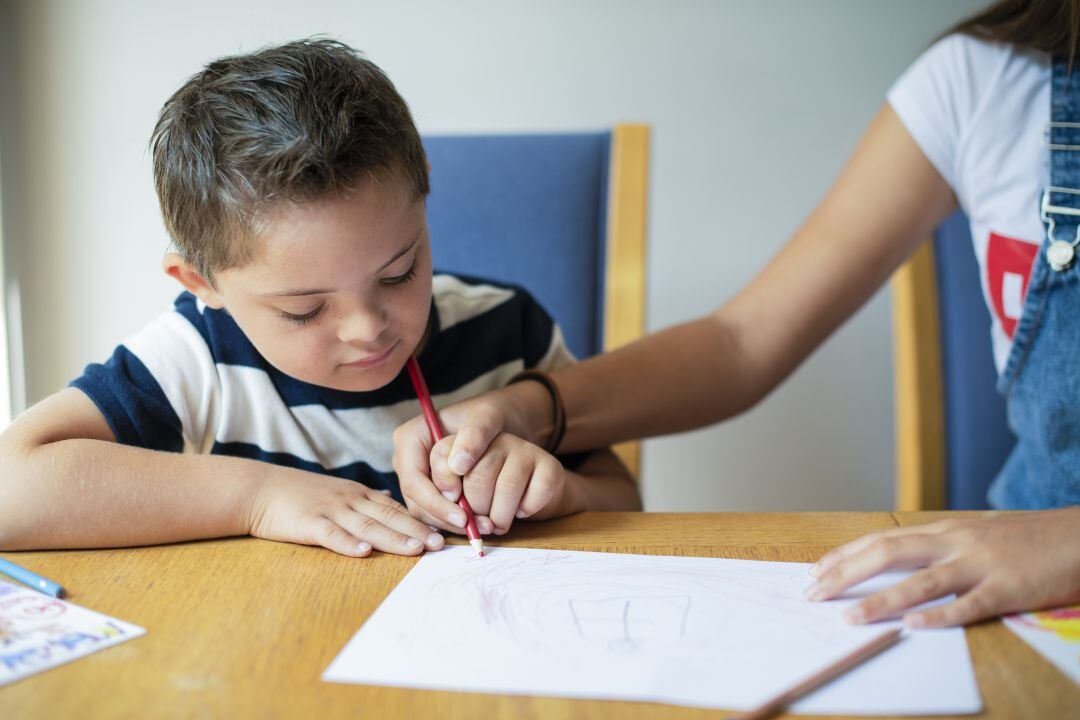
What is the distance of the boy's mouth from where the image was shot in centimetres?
68

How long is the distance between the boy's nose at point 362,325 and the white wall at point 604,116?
3.48 ft

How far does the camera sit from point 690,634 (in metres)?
0.44

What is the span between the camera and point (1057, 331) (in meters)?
0.73

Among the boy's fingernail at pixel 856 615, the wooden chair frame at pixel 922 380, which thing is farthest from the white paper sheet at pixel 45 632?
the wooden chair frame at pixel 922 380

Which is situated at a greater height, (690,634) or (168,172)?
(168,172)

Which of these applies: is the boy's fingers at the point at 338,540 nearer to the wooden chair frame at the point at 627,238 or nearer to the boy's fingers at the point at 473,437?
the boy's fingers at the point at 473,437

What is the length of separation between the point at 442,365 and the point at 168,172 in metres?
0.31

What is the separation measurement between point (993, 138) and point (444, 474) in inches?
23.9

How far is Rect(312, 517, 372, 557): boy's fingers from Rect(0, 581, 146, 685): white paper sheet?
0.14m

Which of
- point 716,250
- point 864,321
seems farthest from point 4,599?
point 864,321

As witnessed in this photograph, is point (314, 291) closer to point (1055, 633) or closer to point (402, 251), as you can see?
point (402, 251)

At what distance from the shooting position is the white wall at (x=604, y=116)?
1576 mm

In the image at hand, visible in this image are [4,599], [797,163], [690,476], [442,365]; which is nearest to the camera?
[4,599]

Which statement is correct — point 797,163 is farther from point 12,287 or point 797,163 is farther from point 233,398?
point 12,287
